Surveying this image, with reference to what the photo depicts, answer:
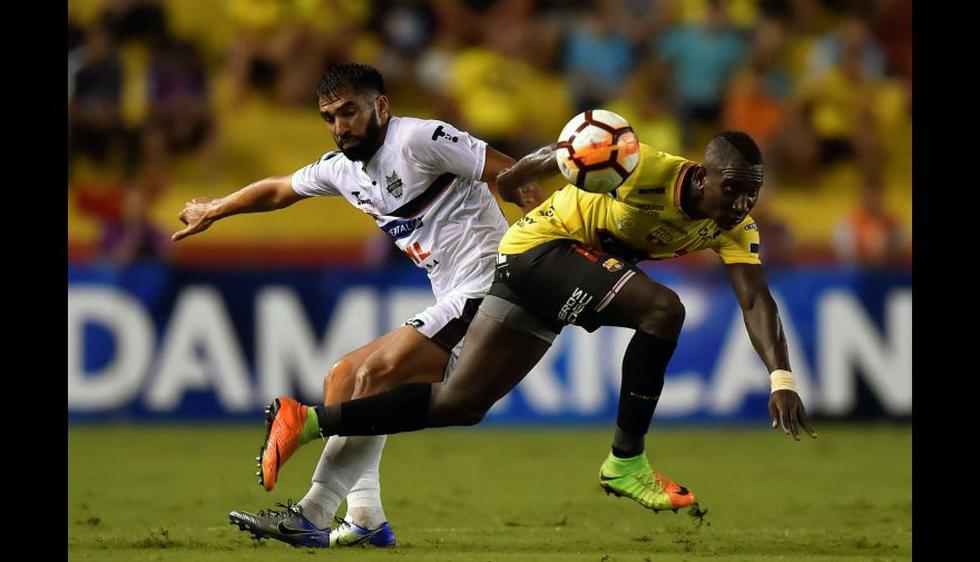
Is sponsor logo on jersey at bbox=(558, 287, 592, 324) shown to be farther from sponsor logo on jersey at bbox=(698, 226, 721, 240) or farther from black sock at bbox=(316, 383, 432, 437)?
black sock at bbox=(316, 383, 432, 437)

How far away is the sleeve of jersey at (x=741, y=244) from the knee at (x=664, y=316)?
1.70ft

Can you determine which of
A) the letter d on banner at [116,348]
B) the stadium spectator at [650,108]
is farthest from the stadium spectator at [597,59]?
the letter d on banner at [116,348]

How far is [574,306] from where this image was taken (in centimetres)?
789

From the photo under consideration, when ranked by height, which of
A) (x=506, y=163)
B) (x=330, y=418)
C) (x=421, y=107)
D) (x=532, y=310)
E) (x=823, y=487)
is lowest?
(x=823, y=487)

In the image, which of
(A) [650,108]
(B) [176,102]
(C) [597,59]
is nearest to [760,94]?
(A) [650,108]

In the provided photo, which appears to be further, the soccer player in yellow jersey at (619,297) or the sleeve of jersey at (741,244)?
the sleeve of jersey at (741,244)

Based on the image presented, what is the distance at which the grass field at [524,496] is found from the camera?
815 centimetres

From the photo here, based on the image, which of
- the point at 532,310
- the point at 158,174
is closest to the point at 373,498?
the point at 532,310

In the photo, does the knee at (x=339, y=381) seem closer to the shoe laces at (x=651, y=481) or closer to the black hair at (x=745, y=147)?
the shoe laces at (x=651, y=481)

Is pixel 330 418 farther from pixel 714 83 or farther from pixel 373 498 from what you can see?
pixel 714 83

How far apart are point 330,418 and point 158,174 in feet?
30.4

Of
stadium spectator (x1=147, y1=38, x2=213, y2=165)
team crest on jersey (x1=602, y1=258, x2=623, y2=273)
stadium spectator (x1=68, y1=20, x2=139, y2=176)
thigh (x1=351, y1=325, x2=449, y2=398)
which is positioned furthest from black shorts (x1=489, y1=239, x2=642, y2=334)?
stadium spectator (x1=147, y1=38, x2=213, y2=165)

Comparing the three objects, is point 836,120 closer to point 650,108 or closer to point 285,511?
point 650,108

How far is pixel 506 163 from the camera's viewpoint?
8367 mm
